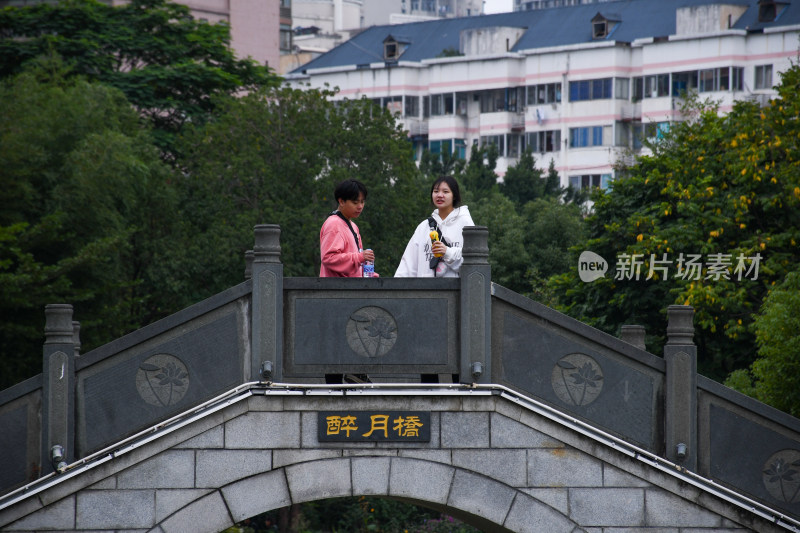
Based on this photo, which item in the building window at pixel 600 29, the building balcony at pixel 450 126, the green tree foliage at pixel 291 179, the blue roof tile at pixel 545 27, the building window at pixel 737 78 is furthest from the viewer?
the building balcony at pixel 450 126

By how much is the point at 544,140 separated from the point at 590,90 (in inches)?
132

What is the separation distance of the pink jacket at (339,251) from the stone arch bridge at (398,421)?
319 millimetres

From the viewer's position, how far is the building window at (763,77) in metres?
50.3

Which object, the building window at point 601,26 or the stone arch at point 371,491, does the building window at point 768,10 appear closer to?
the building window at point 601,26

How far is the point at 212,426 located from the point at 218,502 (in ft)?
1.97

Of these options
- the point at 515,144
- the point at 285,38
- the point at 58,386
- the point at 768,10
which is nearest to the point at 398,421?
the point at 58,386

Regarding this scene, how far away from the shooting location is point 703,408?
9.31 meters

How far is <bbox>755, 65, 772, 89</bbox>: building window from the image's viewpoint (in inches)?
1981

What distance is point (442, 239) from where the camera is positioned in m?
9.76

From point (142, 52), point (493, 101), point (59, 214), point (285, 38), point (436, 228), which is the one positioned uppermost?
point (285, 38)

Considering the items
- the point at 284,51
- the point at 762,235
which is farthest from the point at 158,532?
the point at 284,51

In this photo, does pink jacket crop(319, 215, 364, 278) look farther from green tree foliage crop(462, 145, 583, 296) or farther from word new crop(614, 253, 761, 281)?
green tree foliage crop(462, 145, 583, 296)

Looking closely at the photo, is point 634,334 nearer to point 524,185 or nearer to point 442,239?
point 442,239

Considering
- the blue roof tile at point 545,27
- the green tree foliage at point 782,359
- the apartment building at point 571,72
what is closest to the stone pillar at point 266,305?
the green tree foliage at point 782,359
